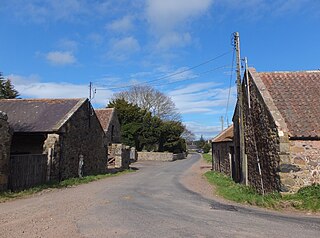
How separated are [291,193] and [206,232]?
6081 mm

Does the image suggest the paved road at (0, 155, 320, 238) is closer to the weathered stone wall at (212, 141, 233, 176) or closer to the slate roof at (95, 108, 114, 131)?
the weathered stone wall at (212, 141, 233, 176)

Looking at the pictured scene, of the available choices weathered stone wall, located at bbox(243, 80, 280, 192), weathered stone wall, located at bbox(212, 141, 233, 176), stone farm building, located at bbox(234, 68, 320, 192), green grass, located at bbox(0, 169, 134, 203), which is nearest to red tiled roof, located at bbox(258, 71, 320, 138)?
stone farm building, located at bbox(234, 68, 320, 192)

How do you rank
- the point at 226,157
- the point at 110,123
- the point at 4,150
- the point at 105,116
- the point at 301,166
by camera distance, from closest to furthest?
the point at 301,166 < the point at 4,150 < the point at 226,157 < the point at 110,123 < the point at 105,116

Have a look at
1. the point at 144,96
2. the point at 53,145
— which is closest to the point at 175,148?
the point at 144,96

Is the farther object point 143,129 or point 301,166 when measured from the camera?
point 143,129

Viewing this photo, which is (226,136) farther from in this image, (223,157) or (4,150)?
(4,150)

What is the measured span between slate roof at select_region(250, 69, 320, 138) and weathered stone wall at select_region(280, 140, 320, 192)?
1.28ft

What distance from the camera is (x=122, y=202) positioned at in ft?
36.2

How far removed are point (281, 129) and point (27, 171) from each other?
38.5 feet

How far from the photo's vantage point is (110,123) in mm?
37781

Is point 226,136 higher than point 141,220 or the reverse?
higher

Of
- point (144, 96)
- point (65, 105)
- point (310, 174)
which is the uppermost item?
point (144, 96)

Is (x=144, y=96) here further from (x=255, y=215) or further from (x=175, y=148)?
(x=255, y=215)

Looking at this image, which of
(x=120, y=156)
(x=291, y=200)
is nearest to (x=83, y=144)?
(x=120, y=156)
